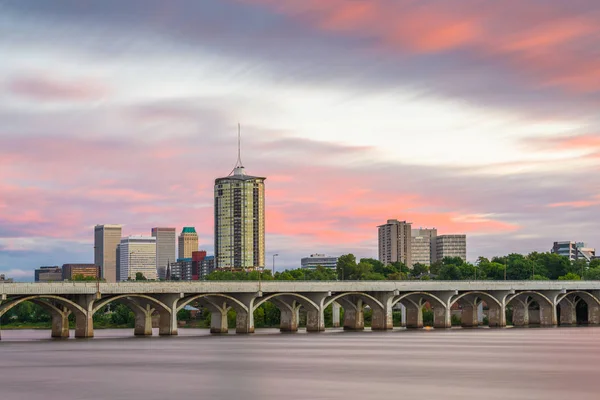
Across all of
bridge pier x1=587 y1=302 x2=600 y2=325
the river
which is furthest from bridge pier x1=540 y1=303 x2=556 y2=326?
the river

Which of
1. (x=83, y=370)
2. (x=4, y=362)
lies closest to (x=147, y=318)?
(x=4, y=362)

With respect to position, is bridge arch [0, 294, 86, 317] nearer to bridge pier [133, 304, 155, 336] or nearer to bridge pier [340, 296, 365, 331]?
bridge pier [133, 304, 155, 336]

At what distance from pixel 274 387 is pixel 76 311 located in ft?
212

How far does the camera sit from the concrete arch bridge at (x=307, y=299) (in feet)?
368

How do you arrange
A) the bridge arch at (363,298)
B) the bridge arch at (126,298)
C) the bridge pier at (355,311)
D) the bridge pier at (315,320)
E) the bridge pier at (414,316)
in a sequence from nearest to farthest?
the bridge arch at (126,298) → the bridge pier at (315,320) → the bridge arch at (363,298) → the bridge pier at (355,311) → the bridge pier at (414,316)

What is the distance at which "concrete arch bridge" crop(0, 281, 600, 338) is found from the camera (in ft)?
368

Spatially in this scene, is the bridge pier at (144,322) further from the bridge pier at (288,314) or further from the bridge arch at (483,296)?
the bridge arch at (483,296)

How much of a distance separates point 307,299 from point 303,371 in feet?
230

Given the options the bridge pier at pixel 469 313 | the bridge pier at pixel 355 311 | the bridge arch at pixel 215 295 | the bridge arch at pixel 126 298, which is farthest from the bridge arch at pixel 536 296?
the bridge arch at pixel 126 298

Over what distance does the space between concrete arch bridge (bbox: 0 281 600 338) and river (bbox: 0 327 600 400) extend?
14.8 meters

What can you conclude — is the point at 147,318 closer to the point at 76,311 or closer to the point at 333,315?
the point at 76,311

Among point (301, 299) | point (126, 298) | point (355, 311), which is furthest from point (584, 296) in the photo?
point (126, 298)

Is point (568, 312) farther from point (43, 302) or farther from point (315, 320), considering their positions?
point (43, 302)

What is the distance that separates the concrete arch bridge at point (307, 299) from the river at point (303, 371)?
14817mm
